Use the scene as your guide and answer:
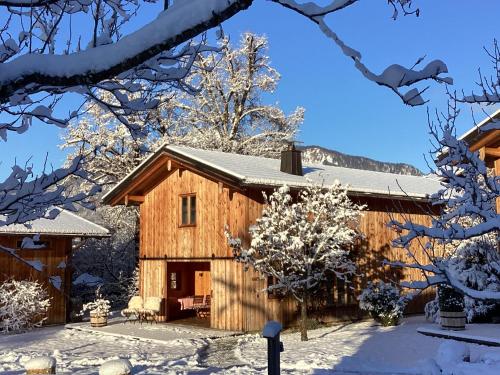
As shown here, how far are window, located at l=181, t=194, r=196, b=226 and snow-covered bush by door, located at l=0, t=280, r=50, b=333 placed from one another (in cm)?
521

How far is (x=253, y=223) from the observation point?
17250 millimetres

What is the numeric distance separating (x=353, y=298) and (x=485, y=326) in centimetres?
507

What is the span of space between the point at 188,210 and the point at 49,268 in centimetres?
539

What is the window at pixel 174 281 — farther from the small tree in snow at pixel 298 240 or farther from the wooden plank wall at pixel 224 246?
the small tree in snow at pixel 298 240

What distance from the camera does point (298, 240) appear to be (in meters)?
15.1

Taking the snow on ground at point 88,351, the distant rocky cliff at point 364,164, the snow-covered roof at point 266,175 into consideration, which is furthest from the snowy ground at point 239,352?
Result: the distant rocky cliff at point 364,164

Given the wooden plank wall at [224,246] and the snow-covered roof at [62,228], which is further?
the snow-covered roof at [62,228]

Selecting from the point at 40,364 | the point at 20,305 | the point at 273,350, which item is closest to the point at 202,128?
the point at 20,305

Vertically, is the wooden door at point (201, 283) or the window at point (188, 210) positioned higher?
the window at point (188, 210)

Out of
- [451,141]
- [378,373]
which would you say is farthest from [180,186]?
[451,141]

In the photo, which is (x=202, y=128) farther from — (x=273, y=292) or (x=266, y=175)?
(x=273, y=292)

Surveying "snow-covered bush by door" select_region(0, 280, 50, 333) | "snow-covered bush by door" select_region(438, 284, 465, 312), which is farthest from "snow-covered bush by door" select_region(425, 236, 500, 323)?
"snow-covered bush by door" select_region(0, 280, 50, 333)

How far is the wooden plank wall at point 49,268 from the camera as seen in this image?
1894cm

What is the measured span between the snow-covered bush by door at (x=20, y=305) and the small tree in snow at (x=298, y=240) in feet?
23.1
